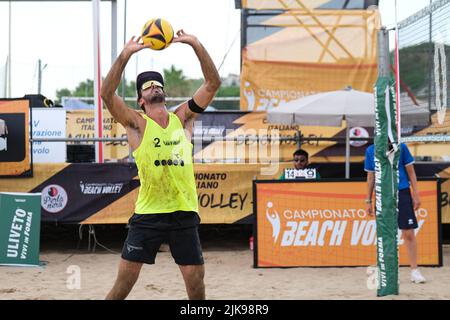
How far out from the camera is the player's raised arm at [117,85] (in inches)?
190

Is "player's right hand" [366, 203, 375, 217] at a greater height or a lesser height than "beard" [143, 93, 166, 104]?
lesser

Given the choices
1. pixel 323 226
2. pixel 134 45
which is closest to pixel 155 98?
pixel 134 45

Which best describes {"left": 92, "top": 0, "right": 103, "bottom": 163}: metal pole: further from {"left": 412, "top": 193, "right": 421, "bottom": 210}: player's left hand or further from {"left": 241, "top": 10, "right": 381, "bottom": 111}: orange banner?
{"left": 412, "top": 193, "right": 421, "bottom": 210}: player's left hand

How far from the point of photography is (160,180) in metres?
5.07

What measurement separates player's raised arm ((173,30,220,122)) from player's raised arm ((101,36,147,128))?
0.32 meters

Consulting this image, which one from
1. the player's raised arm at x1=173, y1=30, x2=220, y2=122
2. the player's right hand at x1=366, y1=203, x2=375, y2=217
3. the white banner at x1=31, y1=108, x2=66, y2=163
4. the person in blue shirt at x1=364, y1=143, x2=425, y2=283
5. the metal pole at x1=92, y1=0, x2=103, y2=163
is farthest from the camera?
the white banner at x1=31, y1=108, x2=66, y2=163

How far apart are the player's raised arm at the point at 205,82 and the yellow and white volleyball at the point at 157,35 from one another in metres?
0.08

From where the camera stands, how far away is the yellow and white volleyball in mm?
4965

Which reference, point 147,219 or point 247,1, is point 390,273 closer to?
point 147,219

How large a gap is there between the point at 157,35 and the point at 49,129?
949 centimetres

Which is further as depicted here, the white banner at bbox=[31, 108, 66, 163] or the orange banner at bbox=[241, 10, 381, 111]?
the white banner at bbox=[31, 108, 66, 163]

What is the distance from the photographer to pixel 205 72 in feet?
16.8

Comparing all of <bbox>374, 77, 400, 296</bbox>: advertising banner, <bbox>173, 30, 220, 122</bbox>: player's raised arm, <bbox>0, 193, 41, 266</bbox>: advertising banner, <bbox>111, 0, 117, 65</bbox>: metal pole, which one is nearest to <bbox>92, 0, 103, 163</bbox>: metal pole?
<bbox>111, 0, 117, 65</bbox>: metal pole
